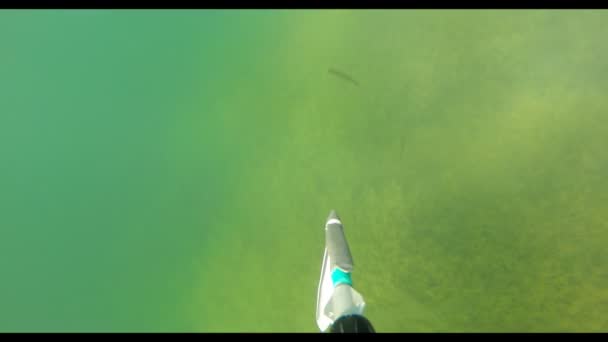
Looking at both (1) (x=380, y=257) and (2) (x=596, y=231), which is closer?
(2) (x=596, y=231)

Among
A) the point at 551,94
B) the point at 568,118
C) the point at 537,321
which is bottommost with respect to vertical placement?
the point at 537,321

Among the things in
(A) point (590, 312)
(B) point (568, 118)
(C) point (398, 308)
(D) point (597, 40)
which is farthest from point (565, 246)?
(D) point (597, 40)

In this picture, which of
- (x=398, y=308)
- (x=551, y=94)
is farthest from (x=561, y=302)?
(x=551, y=94)

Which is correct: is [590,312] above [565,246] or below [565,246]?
below

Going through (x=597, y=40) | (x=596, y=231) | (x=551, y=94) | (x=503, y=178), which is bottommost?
(x=596, y=231)

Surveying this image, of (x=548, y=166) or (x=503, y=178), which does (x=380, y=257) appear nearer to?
(x=503, y=178)

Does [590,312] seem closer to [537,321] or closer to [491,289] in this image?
[537,321]
